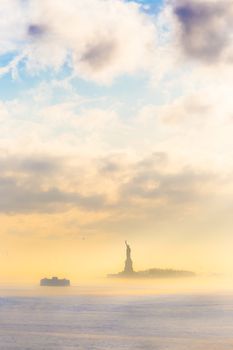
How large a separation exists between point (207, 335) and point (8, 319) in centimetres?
6625

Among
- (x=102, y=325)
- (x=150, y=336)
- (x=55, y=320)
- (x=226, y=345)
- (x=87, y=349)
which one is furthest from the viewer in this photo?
(x=55, y=320)

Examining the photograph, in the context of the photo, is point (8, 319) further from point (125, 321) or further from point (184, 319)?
point (184, 319)

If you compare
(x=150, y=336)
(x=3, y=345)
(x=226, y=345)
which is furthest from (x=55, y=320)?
(x=226, y=345)

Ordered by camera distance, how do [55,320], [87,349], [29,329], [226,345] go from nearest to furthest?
[87,349] → [226,345] → [29,329] → [55,320]

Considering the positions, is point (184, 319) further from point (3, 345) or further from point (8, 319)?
point (3, 345)

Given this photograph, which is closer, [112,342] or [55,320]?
[112,342]

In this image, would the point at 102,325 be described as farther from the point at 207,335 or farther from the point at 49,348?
the point at 49,348

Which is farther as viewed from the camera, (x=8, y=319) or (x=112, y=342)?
(x=8, y=319)

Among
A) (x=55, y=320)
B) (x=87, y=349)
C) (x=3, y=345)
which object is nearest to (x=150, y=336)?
(x=87, y=349)

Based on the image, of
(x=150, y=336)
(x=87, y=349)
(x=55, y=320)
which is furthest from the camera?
(x=55, y=320)

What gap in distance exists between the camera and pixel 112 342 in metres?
110

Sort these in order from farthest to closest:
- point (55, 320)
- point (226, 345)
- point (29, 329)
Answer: point (55, 320) < point (29, 329) < point (226, 345)

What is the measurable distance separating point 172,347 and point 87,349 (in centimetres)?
1638

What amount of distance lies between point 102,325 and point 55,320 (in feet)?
68.1
